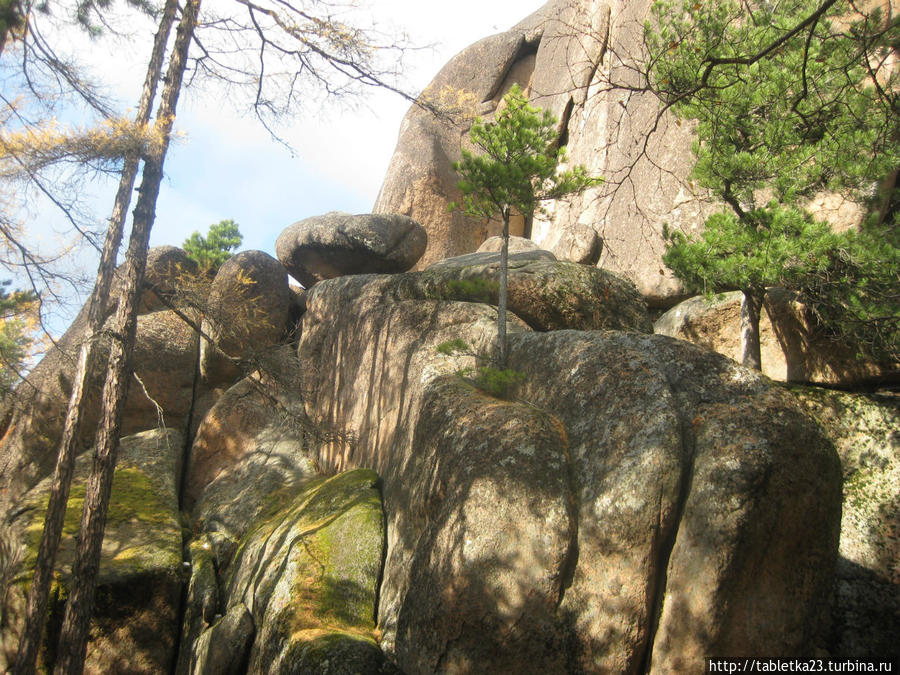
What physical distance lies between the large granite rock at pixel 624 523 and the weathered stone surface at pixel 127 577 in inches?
159

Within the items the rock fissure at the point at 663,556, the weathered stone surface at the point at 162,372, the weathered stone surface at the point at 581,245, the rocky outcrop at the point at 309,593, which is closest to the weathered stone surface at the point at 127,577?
the rocky outcrop at the point at 309,593

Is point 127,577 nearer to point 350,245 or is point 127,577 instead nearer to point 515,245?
point 350,245

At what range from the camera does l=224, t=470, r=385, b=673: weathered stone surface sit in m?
5.87

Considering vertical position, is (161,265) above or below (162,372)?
above

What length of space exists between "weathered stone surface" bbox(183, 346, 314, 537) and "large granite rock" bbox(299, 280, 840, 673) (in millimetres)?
5138

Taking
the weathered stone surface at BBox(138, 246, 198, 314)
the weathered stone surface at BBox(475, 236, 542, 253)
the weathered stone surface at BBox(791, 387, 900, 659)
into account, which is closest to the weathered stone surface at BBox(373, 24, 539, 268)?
the weathered stone surface at BBox(475, 236, 542, 253)

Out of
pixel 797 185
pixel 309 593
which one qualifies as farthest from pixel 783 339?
pixel 309 593

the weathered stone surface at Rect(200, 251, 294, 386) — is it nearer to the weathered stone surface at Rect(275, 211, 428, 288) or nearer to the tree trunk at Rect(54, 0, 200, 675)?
the weathered stone surface at Rect(275, 211, 428, 288)

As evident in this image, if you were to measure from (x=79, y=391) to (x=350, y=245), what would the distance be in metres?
7.68

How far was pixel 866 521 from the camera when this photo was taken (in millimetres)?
7035

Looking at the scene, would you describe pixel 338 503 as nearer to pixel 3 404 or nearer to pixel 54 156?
pixel 54 156

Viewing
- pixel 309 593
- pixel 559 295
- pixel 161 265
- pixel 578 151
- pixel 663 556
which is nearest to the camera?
pixel 663 556

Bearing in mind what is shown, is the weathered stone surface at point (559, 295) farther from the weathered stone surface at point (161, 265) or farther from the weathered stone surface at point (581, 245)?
the weathered stone surface at point (161, 265)

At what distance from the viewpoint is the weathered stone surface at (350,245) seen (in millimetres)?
15641
